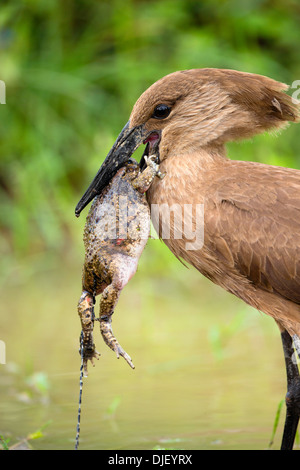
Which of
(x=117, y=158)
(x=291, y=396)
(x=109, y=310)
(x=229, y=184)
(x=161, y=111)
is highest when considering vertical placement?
(x=161, y=111)

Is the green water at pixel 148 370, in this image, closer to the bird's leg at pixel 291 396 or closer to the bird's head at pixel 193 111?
the bird's leg at pixel 291 396

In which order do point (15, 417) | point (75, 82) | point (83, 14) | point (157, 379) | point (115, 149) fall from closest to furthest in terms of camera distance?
point (115, 149) < point (15, 417) < point (157, 379) < point (75, 82) < point (83, 14)

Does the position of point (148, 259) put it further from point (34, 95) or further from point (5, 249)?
point (34, 95)

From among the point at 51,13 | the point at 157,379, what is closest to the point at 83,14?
the point at 51,13

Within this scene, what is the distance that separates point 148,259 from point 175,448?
2798 millimetres

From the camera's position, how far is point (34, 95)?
6820 mm

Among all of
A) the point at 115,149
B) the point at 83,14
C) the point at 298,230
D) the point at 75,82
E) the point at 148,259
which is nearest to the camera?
the point at 298,230

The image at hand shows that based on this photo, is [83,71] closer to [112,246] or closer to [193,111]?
[193,111]

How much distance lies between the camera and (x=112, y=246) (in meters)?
3.21

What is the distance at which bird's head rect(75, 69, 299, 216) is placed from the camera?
3.44 meters

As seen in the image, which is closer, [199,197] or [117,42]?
[199,197]

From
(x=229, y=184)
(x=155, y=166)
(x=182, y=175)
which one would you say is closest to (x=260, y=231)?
(x=229, y=184)

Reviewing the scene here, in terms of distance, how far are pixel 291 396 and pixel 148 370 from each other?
1065mm

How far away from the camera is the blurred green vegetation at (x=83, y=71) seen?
654 centimetres
